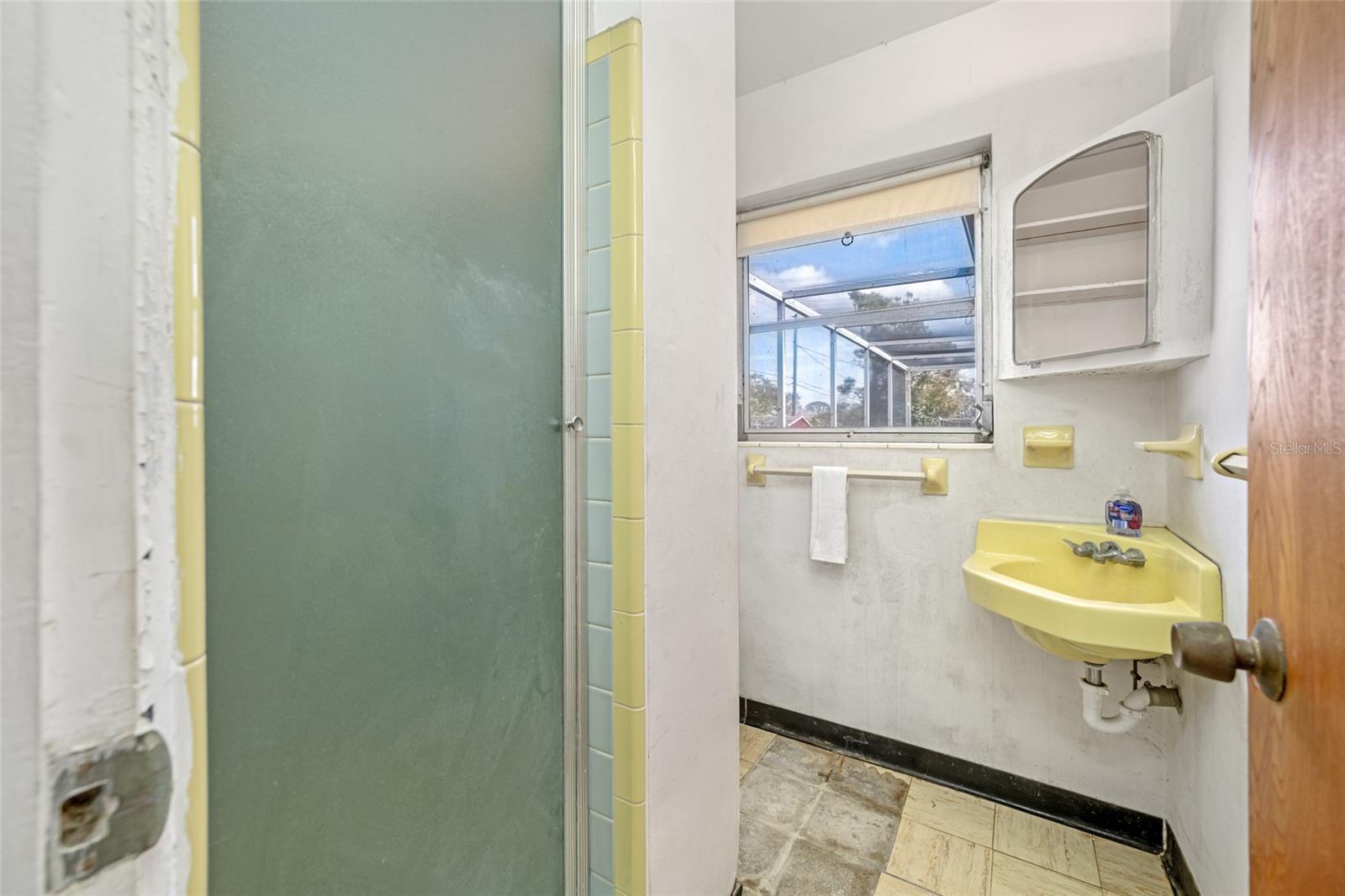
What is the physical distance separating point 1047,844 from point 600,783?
4.62 ft

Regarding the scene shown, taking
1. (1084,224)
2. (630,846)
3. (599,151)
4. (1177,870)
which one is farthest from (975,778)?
(599,151)

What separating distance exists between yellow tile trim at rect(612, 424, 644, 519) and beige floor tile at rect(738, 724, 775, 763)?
55.2 inches

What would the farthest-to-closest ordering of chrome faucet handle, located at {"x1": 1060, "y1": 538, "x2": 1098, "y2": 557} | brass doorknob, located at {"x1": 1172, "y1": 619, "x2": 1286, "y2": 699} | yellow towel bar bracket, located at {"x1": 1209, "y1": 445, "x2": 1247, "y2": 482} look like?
chrome faucet handle, located at {"x1": 1060, "y1": 538, "x2": 1098, "y2": 557} < yellow towel bar bracket, located at {"x1": 1209, "y1": 445, "x2": 1247, "y2": 482} < brass doorknob, located at {"x1": 1172, "y1": 619, "x2": 1286, "y2": 699}

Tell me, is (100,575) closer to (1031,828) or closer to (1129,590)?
(1129,590)

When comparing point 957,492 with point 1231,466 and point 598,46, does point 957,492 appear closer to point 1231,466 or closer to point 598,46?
point 1231,466

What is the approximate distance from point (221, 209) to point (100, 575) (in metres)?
0.35

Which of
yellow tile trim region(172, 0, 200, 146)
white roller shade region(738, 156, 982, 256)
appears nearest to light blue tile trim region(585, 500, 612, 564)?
yellow tile trim region(172, 0, 200, 146)

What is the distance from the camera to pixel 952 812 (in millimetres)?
1596

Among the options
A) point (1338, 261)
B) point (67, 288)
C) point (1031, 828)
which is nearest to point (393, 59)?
point (67, 288)

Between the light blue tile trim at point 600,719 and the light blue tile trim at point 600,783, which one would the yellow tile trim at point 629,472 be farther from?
the light blue tile trim at point 600,783

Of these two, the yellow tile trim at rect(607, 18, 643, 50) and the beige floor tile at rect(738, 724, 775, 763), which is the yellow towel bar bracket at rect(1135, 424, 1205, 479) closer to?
the yellow tile trim at rect(607, 18, 643, 50)

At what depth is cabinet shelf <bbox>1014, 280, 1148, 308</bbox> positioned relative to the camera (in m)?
1.34

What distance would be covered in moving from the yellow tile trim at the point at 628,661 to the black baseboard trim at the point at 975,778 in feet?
4.46

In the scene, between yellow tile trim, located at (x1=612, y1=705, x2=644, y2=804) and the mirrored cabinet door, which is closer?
yellow tile trim, located at (x1=612, y1=705, x2=644, y2=804)
